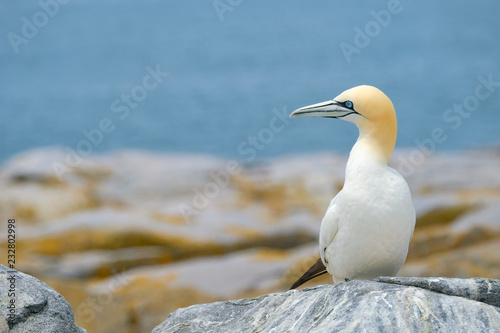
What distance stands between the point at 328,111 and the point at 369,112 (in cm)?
27

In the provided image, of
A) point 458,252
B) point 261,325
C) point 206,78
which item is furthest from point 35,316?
point 206,78

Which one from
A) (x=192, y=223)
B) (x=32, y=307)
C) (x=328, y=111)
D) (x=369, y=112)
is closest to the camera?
(x=32, y=307)

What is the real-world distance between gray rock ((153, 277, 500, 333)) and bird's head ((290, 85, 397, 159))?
924 millimetres

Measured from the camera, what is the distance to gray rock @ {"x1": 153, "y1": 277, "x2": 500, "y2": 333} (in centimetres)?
366

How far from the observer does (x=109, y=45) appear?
2554 inches

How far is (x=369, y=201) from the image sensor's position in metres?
4.31

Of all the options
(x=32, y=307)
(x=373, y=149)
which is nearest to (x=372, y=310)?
(x=373, y=149)

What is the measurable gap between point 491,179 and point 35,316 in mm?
12714

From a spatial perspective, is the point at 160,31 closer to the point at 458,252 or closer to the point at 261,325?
the point at 458,252

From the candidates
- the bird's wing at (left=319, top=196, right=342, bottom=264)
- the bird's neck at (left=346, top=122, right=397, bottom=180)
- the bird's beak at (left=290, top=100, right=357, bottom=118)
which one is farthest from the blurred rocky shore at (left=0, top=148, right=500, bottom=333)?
the bird's beak at (left=290, top=100, right=357, bottom=118)

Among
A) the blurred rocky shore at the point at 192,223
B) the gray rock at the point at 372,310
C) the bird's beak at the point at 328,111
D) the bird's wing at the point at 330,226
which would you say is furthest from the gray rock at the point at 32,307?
the blurred rocky shore at the point at 192,223

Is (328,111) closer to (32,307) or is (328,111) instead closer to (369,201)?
(369,201)

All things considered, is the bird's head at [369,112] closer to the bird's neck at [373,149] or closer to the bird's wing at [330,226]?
the bird's neck at [373,149]

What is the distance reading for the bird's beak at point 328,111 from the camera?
4.47 metres
